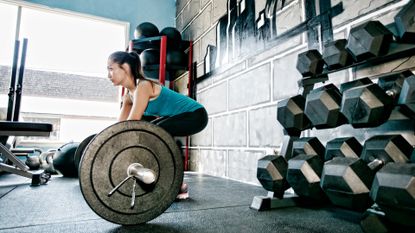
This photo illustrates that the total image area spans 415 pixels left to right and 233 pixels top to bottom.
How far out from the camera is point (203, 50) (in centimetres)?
284

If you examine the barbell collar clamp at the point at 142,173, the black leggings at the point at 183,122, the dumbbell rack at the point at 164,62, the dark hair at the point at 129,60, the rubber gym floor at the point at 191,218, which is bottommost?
the rubber gym floor at the point at 191,218

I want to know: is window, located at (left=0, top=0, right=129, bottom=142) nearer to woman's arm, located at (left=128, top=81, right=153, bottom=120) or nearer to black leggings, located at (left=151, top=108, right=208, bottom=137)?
black leggings, located at (left=151, top=108, right=208, bottom=137)

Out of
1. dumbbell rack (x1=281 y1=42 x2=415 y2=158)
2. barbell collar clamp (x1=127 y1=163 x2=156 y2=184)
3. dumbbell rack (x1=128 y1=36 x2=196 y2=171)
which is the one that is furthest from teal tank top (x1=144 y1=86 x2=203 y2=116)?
dumbbell rack (x1=128 y1=36 x2=196 y2=171)

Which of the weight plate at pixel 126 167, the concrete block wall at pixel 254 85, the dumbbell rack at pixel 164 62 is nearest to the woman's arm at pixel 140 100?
the weight plate at pixel 126 167

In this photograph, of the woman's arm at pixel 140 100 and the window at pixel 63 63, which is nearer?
the woman's arm at pixel 140 100

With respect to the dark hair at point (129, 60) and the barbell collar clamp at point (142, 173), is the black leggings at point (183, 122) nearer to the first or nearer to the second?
the dark hair at point (129, 60)

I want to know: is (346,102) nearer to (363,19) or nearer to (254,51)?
(363,19)

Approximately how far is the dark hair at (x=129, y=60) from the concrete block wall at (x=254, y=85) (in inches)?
32.6

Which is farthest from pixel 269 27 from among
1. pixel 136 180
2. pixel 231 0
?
pixel 136 180

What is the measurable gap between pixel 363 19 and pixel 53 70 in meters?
3.34

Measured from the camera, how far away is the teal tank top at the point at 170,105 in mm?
1509

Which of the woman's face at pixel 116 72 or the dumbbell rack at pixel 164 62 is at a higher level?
the dumbbell rack at pixel 164 62

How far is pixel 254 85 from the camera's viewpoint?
1938 millimetres

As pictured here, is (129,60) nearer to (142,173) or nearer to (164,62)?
(142,173)
